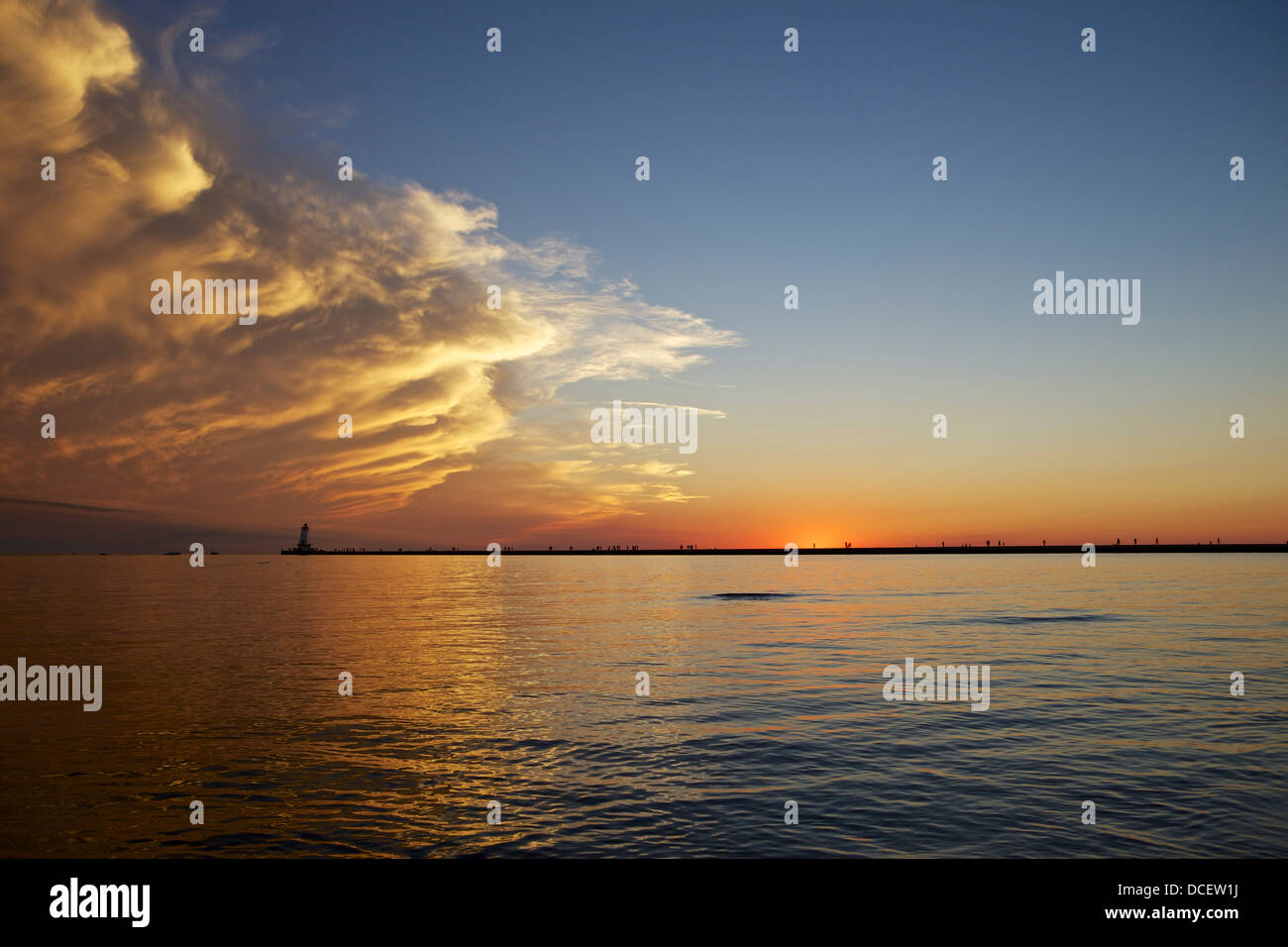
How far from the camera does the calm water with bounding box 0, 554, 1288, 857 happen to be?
46.7 feet

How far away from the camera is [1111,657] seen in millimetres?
36781

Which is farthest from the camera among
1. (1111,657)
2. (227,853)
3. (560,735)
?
(1111,657)

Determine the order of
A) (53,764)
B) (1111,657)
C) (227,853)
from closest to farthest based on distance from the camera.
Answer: (227,853) < (53,764) < (1111,657)

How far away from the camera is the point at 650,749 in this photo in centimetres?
2058

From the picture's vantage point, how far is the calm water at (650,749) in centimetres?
1424

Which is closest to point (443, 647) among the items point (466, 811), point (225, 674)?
point (225, 674)

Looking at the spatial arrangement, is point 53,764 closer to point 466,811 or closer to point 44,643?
point 466,811

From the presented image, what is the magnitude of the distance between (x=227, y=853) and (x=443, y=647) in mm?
30296

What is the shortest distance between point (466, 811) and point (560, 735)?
6.84 m

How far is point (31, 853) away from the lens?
1348 centimetres

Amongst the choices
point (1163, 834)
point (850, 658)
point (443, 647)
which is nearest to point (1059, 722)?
point (1163, 834)

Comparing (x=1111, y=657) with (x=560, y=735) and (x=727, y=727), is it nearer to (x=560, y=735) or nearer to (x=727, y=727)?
(x=727, y=727)
